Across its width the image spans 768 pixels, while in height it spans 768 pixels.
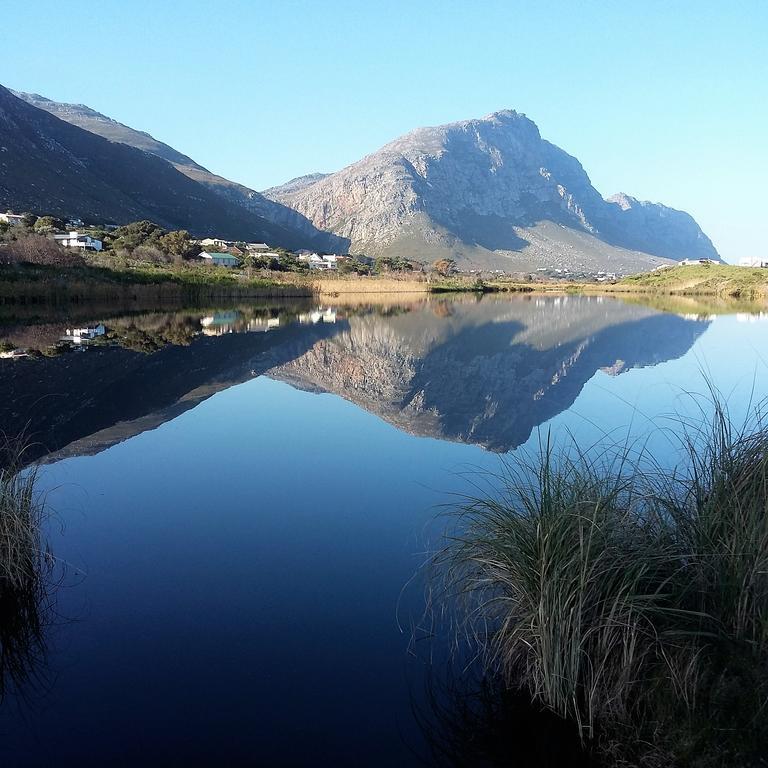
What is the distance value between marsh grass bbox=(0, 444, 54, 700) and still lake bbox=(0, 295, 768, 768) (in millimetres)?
104

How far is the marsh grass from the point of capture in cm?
410

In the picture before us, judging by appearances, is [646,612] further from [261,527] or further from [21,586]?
[21,586]

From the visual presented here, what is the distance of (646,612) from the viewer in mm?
3359

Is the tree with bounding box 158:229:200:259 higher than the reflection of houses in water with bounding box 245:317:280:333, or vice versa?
the tree with bounding box 158:229:200:259

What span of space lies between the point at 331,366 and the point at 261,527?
11.9 meters

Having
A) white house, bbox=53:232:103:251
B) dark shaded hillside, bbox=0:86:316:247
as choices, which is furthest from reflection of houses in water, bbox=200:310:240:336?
dark shaded hillside, bbox=0:86:316:247

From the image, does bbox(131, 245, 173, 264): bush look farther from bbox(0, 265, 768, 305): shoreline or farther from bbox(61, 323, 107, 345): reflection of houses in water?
bbox(61, 323, 107, 345): reflection of houses in water

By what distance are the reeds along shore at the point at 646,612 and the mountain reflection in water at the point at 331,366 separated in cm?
556

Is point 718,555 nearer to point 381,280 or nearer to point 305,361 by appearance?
point 305,361

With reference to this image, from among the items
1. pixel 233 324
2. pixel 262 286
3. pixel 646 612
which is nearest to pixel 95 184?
pixel 262 286

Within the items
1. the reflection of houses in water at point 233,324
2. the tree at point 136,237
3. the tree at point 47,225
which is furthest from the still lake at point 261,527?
the tree at point 47,225

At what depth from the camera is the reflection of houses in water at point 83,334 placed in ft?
68.1

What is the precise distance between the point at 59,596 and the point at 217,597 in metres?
1.30

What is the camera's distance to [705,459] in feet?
13.5
